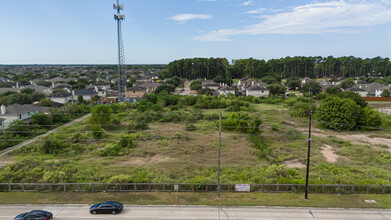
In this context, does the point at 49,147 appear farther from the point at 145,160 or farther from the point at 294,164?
the point at 294,164

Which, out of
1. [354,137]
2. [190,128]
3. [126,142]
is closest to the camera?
[126,142]

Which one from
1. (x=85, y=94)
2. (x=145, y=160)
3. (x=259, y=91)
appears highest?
(x=259, y=91)

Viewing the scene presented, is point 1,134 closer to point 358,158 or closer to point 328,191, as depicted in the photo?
point 328,191

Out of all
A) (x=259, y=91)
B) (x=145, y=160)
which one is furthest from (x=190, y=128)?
(x=259, y=91)

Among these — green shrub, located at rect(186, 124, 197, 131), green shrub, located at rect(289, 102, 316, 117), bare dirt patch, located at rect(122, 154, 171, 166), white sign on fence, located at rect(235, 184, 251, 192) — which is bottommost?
bare dirt patch, located at rect(122, 154, 171, 166)

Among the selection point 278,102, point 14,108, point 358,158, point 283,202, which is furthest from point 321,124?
point 14,108

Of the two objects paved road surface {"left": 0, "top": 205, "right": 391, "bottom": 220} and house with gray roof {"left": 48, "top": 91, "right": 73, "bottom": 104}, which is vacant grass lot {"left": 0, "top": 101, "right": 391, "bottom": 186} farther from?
house with gray roof {"left": 48, "top": 91, "right": 73, "bottom": 104}

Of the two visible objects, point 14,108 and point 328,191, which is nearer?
point 328,191

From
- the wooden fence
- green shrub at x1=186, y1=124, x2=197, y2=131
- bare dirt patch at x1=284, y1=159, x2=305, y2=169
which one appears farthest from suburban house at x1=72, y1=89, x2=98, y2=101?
bare dirt patch at x1=284, y1=159, x2=305, y2=169
